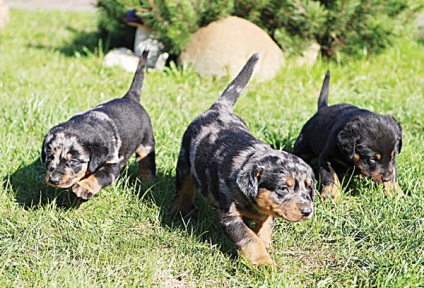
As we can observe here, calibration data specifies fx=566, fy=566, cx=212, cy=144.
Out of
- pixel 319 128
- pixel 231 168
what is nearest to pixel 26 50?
pixel 319 128

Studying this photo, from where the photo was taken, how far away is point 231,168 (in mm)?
3658

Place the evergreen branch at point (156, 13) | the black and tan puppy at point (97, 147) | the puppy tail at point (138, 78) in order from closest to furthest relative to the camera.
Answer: the black and tan puppy at point (97, 147) < the puppy tail at point (138, 78) < the evergreen branch at point (156, 13)

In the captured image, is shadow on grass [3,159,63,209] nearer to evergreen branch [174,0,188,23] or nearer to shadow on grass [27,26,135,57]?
evergreen branch [174,0,188,23]

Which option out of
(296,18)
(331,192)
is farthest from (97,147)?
(296,18)

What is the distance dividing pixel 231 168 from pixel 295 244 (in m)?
0.71

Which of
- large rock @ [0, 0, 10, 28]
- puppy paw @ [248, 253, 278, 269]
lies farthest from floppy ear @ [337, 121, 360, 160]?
large rock @ [0, 0, 10, 28]

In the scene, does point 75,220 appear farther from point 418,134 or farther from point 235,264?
point 418,134

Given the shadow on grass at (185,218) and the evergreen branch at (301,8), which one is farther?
the evergreen branch at (301,8)

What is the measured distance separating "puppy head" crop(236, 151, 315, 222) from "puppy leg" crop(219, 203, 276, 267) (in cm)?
17

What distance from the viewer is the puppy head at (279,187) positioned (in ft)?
11.1

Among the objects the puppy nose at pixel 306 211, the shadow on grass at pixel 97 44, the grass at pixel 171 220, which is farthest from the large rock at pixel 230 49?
the puppy nose at pixel 306 211

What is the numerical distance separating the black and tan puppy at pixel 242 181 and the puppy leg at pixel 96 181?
500mm

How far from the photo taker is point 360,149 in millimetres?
4418

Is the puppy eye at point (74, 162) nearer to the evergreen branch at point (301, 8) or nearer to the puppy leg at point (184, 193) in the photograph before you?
the puppy leg at point (184, 193)
